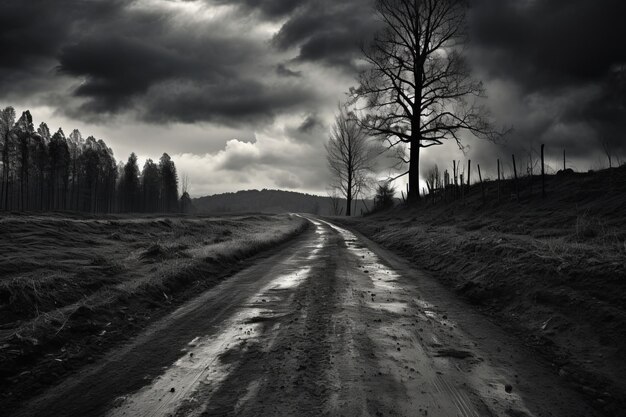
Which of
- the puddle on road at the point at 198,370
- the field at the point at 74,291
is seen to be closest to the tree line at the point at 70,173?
the field at the point at 74,291

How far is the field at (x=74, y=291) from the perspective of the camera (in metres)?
4.32

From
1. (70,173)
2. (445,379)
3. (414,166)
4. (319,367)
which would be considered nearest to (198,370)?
(319,367)

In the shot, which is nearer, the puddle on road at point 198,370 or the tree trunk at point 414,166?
the puddle on road at point 198,370

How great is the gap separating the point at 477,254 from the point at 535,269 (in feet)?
8.60

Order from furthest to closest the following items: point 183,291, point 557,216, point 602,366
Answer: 1. point 557,216
2. point 183,291
3. point 602,366

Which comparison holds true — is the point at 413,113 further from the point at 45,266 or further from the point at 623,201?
the point at 45,266

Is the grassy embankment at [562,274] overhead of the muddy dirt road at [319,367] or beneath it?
overhead

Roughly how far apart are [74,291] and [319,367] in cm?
567

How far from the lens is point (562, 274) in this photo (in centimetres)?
635

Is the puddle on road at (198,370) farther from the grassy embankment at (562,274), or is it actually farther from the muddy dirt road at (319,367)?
the grassy embankment at (562,274)

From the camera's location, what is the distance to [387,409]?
10.1 feet

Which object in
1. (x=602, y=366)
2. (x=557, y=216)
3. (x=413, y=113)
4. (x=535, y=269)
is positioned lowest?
(x=602, y=366)

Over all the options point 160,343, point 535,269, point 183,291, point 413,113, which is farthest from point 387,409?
point 413,113

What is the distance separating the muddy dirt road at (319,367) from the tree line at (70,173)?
4484cm
